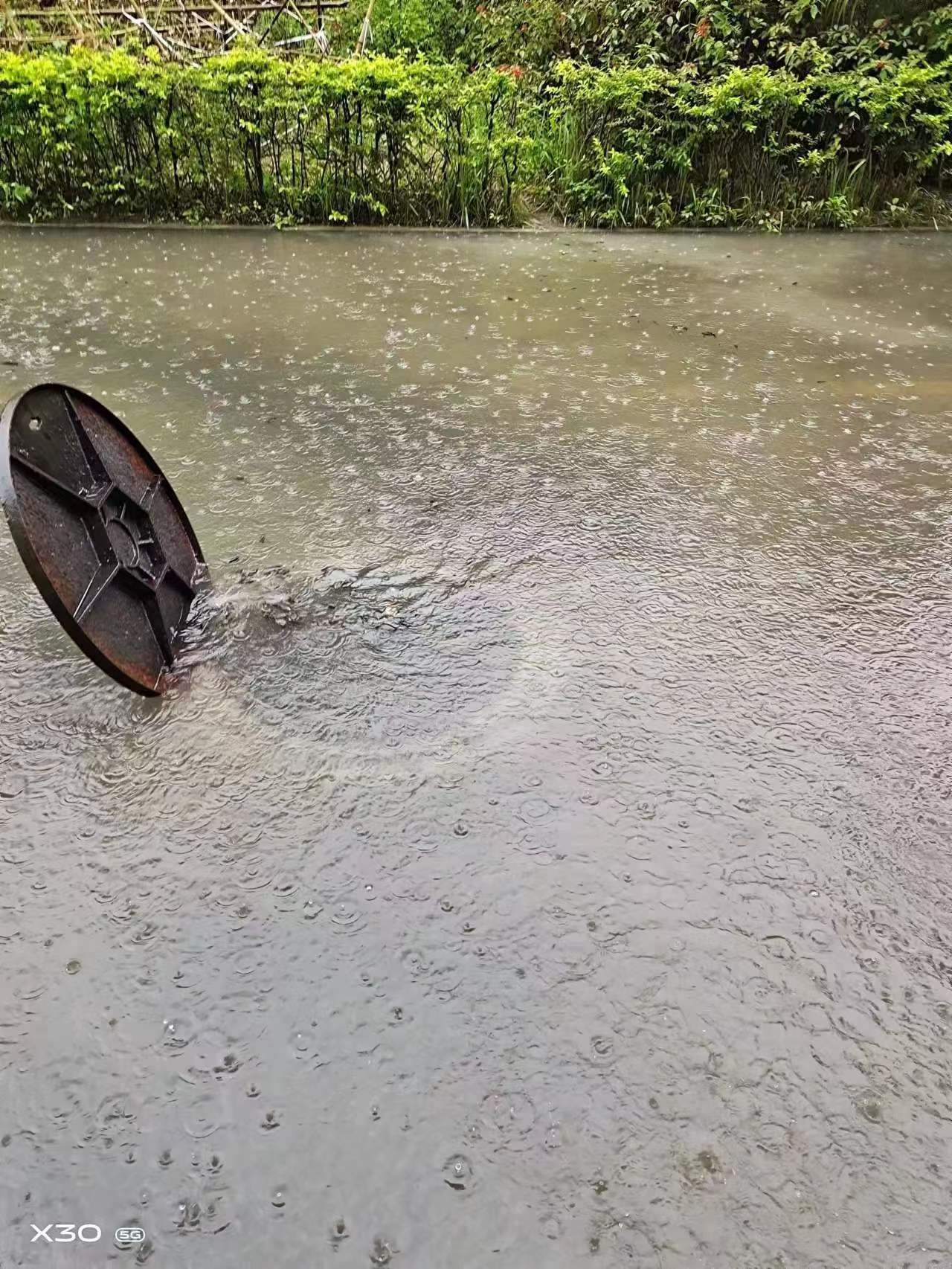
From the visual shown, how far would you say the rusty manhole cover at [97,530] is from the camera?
2213 mm

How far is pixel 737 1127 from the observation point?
5.39 ft

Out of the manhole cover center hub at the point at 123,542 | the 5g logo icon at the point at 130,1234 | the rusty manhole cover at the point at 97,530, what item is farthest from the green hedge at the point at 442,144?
the 5g logo icon at the point at 130,1234

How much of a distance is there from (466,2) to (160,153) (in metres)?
6.94

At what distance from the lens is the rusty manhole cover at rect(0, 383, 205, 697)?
2213 millimetres

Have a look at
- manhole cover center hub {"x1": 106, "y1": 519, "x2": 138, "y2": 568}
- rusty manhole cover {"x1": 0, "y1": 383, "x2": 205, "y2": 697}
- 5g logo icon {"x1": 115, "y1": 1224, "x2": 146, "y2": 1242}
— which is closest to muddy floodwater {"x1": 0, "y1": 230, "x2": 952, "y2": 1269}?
5g logo icon {"x1": 115, "y1": 1224, "x2": 146, "y2": 1242}

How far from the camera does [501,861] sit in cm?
215

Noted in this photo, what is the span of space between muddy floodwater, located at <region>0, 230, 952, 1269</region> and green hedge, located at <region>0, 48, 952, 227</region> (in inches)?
170

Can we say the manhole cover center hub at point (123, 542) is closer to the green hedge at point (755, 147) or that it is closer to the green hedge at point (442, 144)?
the green hedge at point (442, 144)

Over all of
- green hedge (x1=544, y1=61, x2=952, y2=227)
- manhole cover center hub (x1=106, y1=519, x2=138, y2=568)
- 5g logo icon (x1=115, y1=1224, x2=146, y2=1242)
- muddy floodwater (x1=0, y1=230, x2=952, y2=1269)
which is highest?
green hedge (x1=544, y1=61, x2=952, y2=227)

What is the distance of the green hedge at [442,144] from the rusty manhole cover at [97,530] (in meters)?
5.82

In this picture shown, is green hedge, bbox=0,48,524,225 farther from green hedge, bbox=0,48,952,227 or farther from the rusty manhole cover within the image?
the rusty manhole cover

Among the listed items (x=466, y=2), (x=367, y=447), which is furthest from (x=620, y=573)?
(x=466, y=2)

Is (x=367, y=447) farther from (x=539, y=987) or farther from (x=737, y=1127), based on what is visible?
(x=737, y=1127)

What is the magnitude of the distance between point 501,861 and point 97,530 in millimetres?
1486
